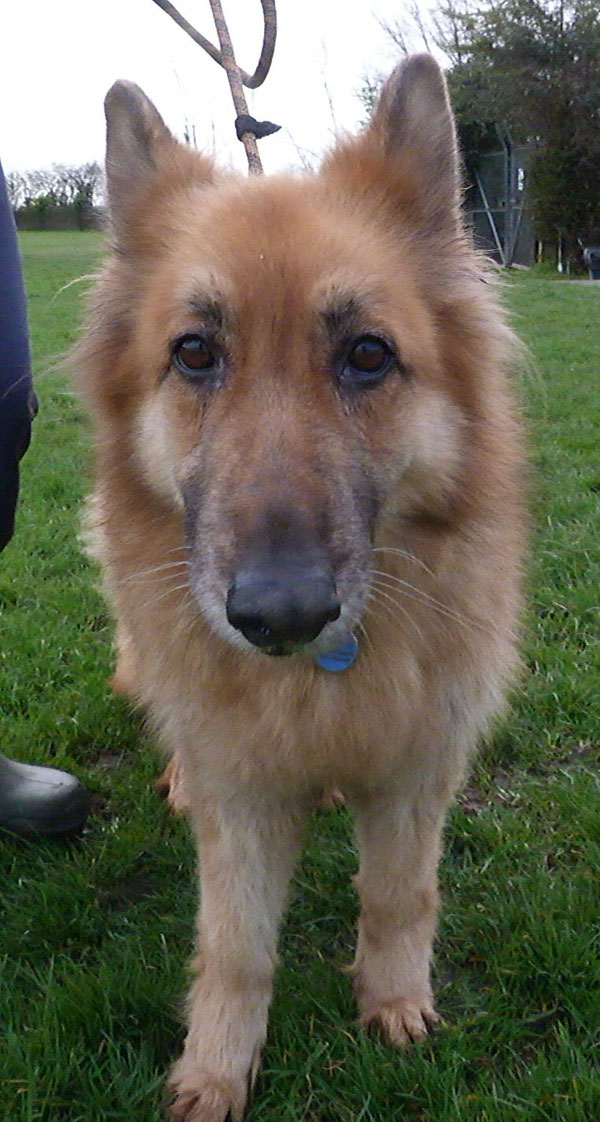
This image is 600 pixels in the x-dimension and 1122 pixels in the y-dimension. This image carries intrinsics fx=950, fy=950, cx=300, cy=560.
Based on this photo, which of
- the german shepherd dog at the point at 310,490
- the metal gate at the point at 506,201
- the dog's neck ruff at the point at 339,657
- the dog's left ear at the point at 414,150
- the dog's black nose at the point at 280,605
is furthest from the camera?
the metal gate at the point at 506,201

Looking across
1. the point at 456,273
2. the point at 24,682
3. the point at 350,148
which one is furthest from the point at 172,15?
the point at 24,682

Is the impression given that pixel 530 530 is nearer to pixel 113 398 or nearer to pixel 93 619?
pixel 113 398

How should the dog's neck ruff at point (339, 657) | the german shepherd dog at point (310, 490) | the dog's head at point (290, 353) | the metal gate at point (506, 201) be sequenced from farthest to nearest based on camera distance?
the metal gate at point (506, 201)
the dog's neck ruff at point (339, 657)
the german shepherd dog at point (310, 490)
the dog's head at point (290, 353)

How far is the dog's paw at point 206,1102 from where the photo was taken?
2012 millimetres

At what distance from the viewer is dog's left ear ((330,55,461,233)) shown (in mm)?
2102

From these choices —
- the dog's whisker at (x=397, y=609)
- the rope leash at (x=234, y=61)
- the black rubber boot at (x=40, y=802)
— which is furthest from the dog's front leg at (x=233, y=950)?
the rope leash at (x=234, y=61)

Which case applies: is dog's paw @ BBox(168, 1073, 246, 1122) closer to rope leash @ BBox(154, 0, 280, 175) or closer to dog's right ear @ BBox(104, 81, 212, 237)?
dog's right ear @ BBox(104, 81, 212, 237)

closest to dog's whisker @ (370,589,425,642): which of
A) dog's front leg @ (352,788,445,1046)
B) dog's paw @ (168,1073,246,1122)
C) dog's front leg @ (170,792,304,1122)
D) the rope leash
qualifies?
A: dog's front leg @ (352,788,445,1046)

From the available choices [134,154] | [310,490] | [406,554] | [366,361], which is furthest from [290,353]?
[134,154]

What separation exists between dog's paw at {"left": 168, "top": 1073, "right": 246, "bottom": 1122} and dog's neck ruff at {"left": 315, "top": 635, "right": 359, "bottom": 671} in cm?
92

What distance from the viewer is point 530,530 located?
8.66ft

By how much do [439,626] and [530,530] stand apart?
2.28 ft

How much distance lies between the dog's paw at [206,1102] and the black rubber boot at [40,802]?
0.94 m

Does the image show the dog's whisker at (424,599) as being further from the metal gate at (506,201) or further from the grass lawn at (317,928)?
the metal gate at (506,201)
